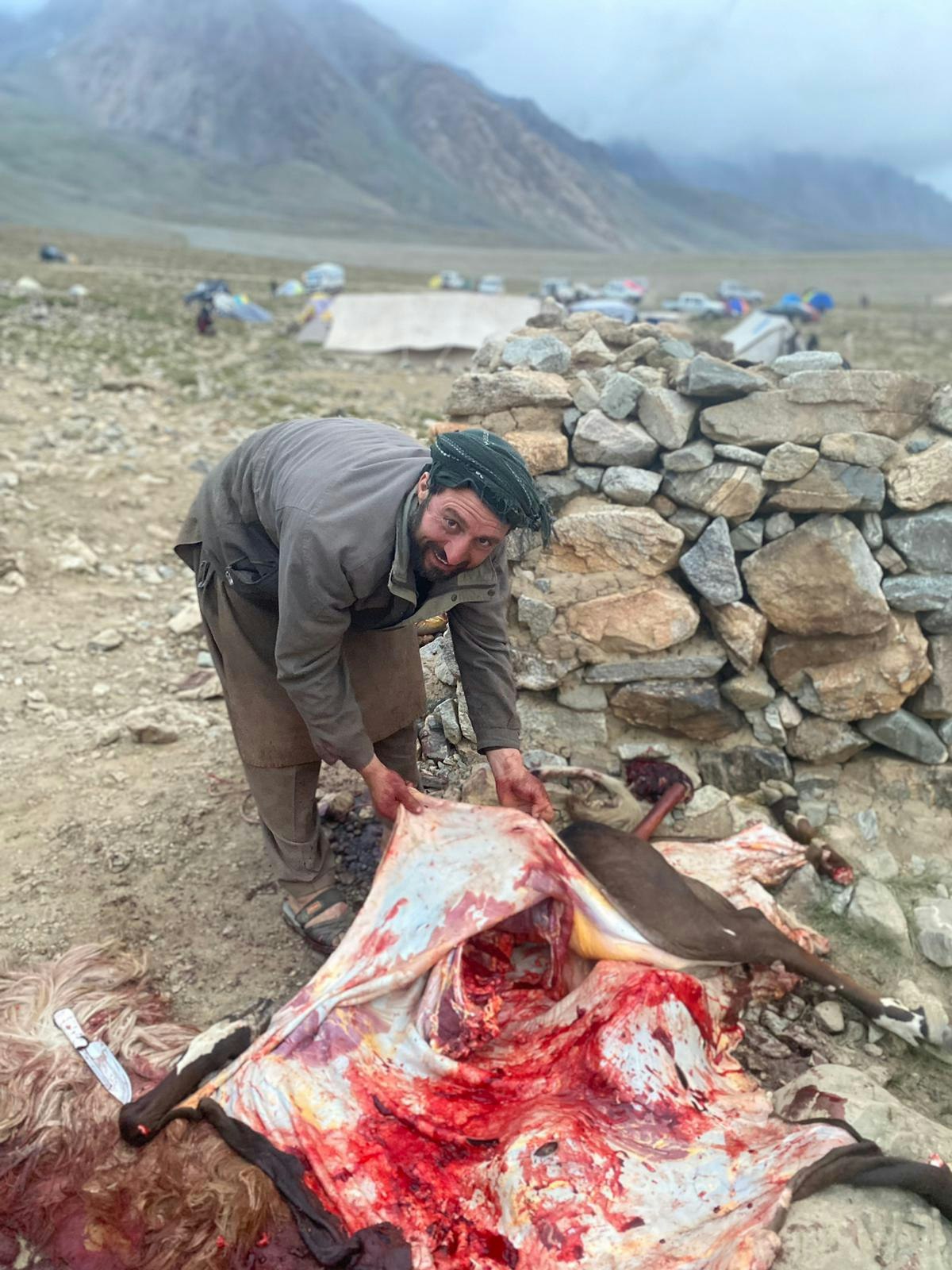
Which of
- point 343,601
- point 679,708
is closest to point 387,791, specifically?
point 343,601

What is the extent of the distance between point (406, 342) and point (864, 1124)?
50.9 ft

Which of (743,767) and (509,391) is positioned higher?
(509,391)

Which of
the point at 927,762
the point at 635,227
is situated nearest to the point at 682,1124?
the point at 927,762

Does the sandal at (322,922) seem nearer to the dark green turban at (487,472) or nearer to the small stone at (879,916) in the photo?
the dark green turban at (487,472)

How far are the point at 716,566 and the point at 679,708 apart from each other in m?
0.61

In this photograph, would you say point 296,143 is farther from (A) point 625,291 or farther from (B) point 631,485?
(B) point 631,485

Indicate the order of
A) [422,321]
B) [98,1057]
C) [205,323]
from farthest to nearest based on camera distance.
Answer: [205,323] → [422,321] → [98,1057]

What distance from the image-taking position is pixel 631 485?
365 centimetres

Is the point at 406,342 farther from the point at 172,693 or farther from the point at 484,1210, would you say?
the point at 484,1210

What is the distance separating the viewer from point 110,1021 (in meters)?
2.71

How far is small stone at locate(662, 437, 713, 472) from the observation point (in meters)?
3.64

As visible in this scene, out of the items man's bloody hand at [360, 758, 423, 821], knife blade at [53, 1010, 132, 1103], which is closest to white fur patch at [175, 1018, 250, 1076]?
knife blade at [53, 1010, 132, 1103]

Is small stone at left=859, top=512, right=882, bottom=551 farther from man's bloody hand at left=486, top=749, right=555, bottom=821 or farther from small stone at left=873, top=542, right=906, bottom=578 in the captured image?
man's bloody hand at left=486, top=749, right=555, bottom=821

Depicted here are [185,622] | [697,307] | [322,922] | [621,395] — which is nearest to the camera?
[322,922]
